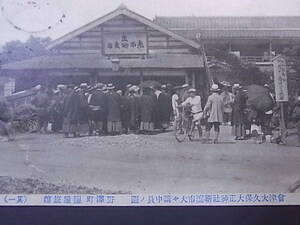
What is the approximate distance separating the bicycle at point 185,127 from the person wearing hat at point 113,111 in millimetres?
230

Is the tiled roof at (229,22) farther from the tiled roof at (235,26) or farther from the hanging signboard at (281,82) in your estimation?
the hanging signboard at (281,82)

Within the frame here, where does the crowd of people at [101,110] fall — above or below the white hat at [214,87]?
below

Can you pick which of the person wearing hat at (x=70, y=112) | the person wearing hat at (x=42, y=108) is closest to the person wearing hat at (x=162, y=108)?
the person wearing hat at (x=70, y=112)

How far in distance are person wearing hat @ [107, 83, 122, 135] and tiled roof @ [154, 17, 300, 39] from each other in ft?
1.11

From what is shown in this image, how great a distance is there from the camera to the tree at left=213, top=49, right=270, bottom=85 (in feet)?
5.65

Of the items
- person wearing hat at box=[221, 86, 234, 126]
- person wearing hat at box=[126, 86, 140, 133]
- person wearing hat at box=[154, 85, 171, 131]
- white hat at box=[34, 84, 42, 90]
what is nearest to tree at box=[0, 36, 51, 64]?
white hat at box=[34, 84, 42, 90]

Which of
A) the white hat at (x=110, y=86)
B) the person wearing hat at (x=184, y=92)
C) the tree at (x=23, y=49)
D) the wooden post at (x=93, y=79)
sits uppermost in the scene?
the tree at (x=23, y=49)

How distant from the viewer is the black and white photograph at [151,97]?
1640mm

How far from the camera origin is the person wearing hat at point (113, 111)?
1699mm

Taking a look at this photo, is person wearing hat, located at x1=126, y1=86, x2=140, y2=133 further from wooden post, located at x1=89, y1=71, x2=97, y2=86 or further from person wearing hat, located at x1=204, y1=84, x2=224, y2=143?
person wearing hat, located at x1=204, y1=84, x2=224, y2=143

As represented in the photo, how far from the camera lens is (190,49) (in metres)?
1.73

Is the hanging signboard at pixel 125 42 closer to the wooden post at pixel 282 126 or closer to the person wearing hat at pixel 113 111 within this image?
the person wearing hat at pixel 113 111
